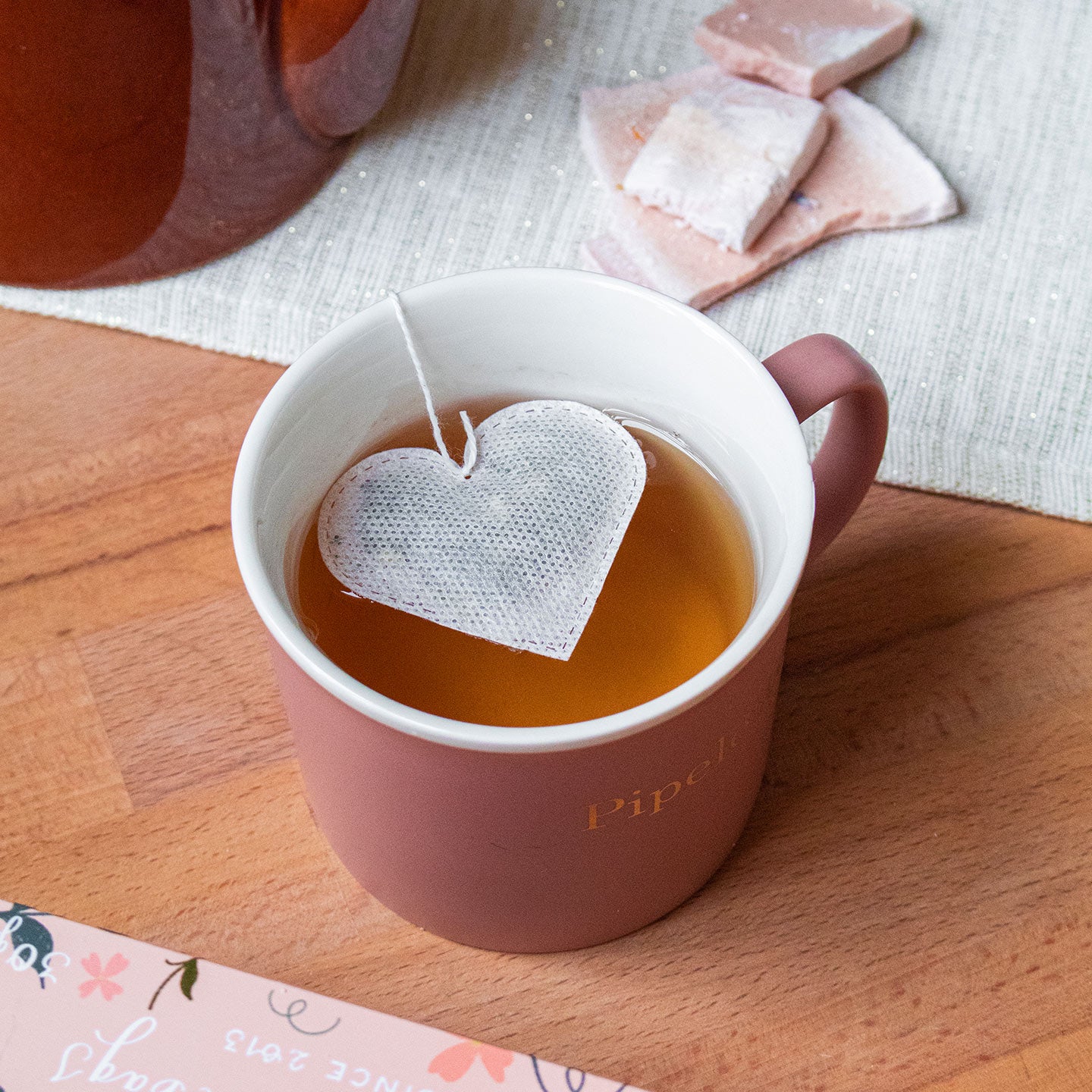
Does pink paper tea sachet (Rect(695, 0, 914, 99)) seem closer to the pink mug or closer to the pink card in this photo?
the pink mug

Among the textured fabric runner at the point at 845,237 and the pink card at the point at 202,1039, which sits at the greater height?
the textured fabric runner at the point at 845,237

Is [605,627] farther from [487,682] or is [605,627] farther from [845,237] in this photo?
[845,237]

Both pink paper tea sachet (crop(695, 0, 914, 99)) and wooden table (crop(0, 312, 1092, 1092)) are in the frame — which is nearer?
wooden table (crop(0, 312, 1092, 1092))

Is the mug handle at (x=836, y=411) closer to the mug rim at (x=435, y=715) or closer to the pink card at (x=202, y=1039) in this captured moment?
the mug rim at (x=435, y=715)

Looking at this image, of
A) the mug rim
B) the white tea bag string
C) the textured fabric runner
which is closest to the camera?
the mug rim

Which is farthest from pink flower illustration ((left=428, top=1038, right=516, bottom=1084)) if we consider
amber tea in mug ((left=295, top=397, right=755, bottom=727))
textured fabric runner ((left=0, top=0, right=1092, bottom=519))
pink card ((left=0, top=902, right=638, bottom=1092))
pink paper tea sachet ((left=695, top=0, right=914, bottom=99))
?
pink paper tea sachet ((left=695, top=0, right=914, bottom=99))

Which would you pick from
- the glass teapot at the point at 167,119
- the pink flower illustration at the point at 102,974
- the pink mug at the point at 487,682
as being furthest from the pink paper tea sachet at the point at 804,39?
the pink flower illustration at the point at 102,974

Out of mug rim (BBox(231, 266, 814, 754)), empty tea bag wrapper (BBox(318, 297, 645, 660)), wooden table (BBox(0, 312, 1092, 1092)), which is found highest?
mug rim (BBox(231, 266, 814, 754))
